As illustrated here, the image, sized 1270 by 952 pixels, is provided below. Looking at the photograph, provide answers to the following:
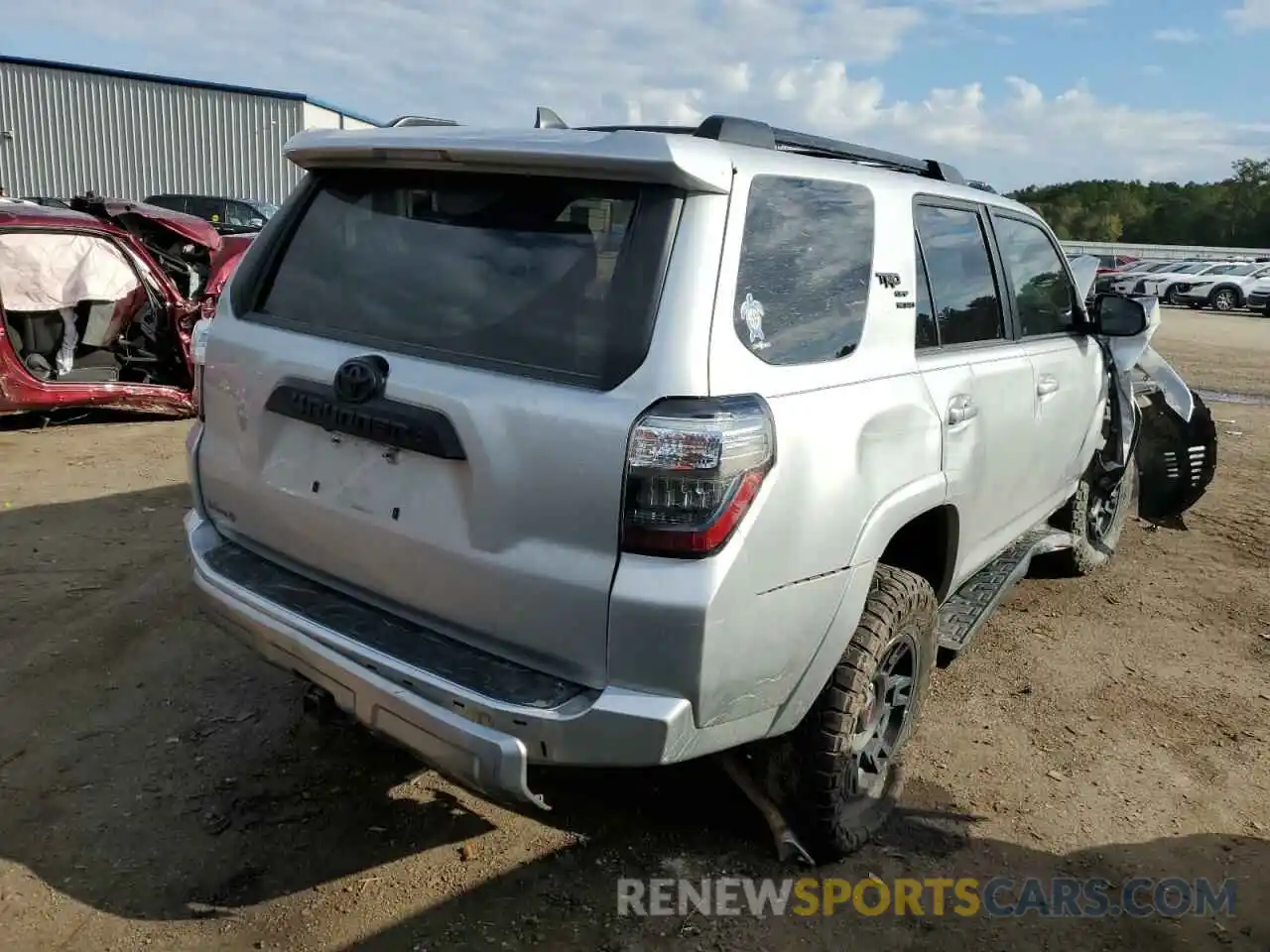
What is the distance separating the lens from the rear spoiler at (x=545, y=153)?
2.27 m

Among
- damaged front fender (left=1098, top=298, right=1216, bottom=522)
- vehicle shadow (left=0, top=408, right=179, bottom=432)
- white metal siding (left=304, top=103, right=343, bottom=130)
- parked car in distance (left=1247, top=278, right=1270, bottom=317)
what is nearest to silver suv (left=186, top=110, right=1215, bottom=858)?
damaged front fender (left=1098, top=298, right=1216, bottom=522)

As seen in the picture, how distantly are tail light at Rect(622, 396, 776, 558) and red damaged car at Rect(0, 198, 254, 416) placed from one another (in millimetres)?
6358

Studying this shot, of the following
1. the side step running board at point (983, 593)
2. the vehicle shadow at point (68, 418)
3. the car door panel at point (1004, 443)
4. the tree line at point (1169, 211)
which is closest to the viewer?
the car door panel at point (1004, 443)

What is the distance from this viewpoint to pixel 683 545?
2.21 metres

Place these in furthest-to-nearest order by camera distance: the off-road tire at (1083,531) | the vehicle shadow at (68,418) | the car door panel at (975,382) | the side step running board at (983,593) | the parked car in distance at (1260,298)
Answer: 1. the parked car in distance at (1260,298)
2. the vehicle shadow at (68,418)
3. the off-road tire at (1083,531)
4. the side step running board at (983,593)
5. the car door panel at (975,382)

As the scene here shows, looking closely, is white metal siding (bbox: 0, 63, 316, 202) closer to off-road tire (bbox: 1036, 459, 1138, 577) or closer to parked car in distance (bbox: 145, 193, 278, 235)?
parked car in distance (bbox: 145, 193, 278, 235)

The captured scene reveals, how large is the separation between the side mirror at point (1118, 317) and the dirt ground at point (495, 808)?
1.43 m

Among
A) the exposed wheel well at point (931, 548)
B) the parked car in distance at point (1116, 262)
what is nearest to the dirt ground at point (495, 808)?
the exposed wheel well at point (931, 548)

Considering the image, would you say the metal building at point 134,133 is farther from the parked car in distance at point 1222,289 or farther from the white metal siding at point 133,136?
the parked car in distance at point 1222,289

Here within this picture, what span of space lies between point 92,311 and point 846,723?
293 inches

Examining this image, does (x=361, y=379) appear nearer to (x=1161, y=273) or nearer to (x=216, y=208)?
(x=216, y=208)

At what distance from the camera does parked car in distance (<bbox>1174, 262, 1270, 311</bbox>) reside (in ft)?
102

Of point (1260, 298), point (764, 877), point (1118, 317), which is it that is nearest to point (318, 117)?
point (1260, 298)

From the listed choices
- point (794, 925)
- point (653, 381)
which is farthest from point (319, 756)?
point (653, 381)
